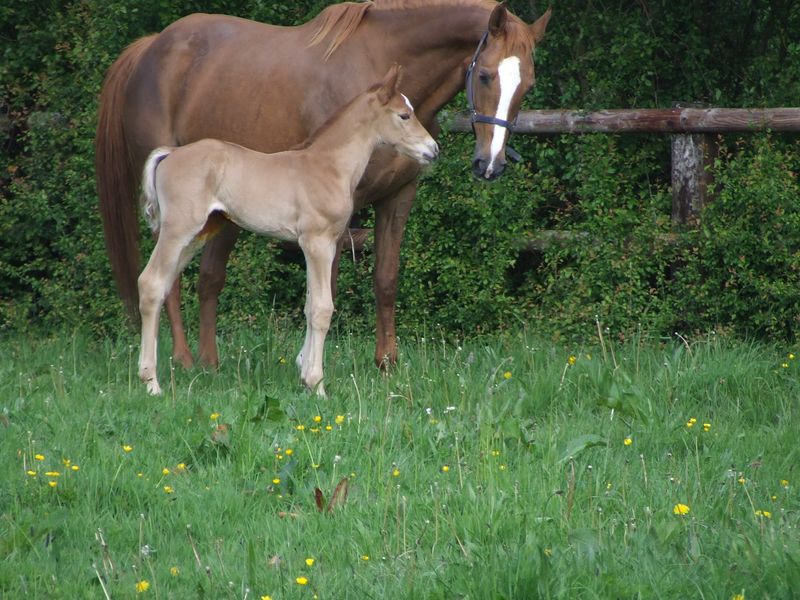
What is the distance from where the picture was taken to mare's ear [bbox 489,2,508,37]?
5.65 meters

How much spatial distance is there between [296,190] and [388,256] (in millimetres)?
1138

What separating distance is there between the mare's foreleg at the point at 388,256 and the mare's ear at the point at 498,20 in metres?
1.12

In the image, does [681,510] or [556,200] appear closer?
[681,510]

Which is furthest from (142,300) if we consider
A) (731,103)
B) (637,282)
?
(731,103)

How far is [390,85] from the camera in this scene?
5.69 metres

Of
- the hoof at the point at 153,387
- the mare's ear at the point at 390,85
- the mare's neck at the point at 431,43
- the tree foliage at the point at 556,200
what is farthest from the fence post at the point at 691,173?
the hoof at the point at 153,387

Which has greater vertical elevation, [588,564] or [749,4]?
Result: [749,4]

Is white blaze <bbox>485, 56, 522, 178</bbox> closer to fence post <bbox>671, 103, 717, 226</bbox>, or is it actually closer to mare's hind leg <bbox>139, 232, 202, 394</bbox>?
mare's hind leg <bbox>139, 232, 202, 394</bbox>

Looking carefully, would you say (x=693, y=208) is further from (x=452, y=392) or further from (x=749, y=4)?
(x=452, y=392)

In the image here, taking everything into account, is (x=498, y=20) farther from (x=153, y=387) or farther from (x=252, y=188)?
(x=153, y=387)

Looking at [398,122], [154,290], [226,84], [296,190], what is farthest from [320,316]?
[226,84]

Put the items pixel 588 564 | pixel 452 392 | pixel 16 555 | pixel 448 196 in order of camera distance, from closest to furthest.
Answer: pixel 588 564 → pixel 16 555 → pixel 452 392 → pixel 448 196

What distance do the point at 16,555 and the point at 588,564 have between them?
1805 mm

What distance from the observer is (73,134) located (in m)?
9.88
